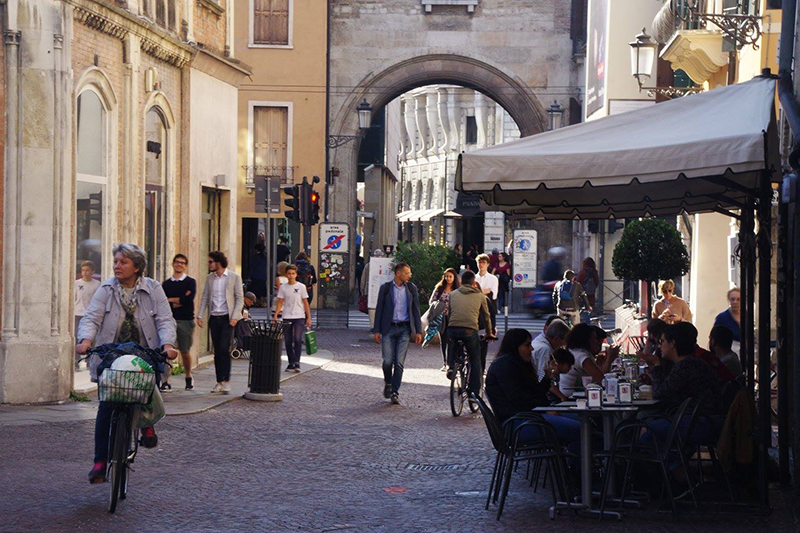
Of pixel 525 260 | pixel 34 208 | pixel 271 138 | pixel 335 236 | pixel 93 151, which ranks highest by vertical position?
pixel 271 138

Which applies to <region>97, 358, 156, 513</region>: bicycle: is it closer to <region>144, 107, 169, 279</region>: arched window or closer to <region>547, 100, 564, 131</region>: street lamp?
<region>144, 107, 169, 279</region>: arched window

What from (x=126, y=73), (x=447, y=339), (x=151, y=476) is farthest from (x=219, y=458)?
(x=126, y=73)

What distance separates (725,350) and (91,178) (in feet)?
27.4

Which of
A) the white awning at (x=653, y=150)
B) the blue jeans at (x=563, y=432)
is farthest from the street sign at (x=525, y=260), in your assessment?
the blue jeans at (x=563, y=432)

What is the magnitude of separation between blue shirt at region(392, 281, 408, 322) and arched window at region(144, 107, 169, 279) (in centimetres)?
403

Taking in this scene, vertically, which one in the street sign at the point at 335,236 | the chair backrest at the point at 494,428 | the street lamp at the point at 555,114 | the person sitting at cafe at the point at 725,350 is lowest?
the chair backrest at the point at 494,428

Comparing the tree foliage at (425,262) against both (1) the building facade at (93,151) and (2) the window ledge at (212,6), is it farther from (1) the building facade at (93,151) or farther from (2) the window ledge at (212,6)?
(2) the window ledge at (212,6)

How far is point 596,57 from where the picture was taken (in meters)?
30.5

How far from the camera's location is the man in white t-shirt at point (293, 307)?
18.5m

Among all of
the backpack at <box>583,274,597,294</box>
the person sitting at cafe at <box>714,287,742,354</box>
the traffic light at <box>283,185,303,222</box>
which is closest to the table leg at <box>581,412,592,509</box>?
the person sitting at cafe at <box>714,287,742,354</box>

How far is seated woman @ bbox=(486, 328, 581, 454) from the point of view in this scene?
370 inches

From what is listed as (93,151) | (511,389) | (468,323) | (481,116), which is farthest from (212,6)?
(481,116)

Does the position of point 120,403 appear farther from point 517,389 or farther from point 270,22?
point 270,22

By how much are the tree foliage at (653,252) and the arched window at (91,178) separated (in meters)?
9.26
